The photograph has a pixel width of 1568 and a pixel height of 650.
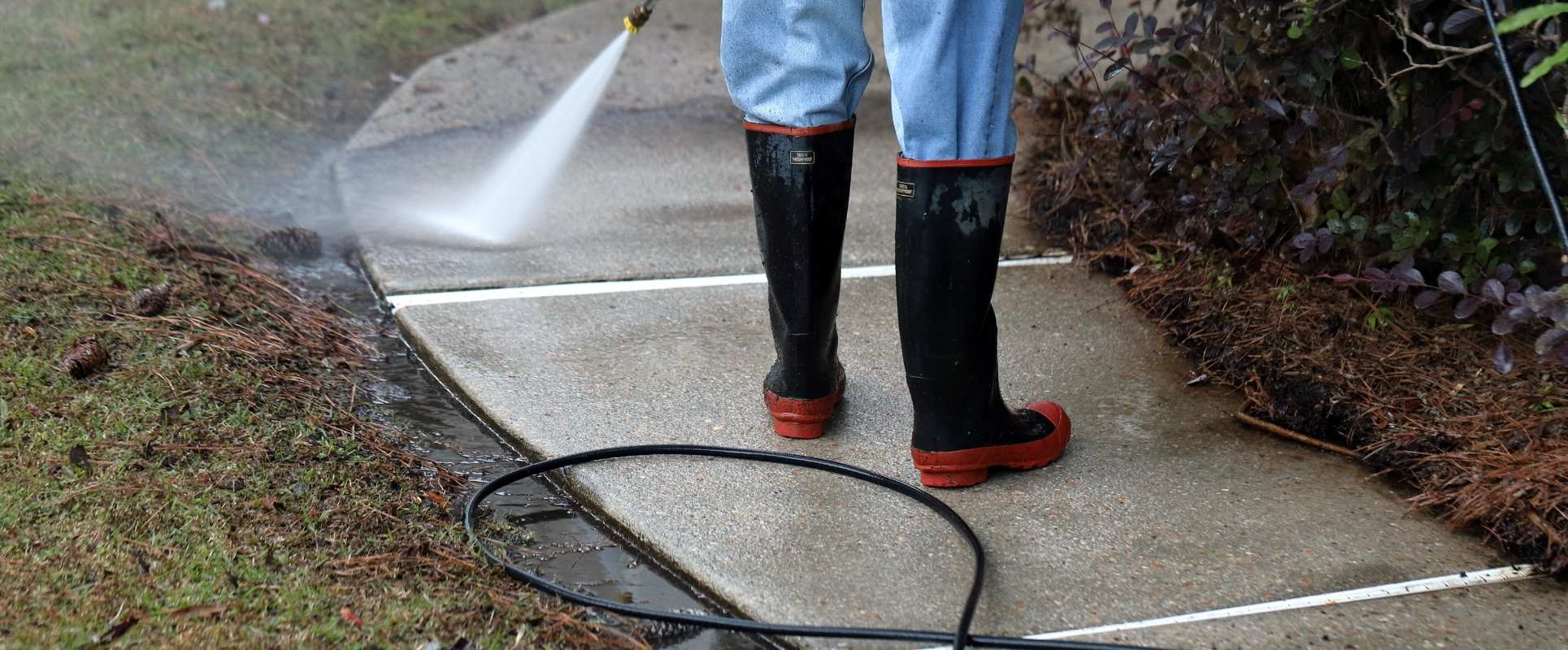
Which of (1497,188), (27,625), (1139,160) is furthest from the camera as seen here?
(1139,160)

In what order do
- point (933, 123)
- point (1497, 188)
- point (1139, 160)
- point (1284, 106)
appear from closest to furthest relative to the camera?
point (933, 123), point (1497, 188), point (1284, 106), point (1139, 160)

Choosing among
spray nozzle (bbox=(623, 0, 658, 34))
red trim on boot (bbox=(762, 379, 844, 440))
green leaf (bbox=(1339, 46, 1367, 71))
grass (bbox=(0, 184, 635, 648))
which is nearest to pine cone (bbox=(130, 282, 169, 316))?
grass (bbox=(0, 184, 635, 648))

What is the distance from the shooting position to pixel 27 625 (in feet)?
5.09

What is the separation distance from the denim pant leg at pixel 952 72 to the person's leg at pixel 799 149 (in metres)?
0.14

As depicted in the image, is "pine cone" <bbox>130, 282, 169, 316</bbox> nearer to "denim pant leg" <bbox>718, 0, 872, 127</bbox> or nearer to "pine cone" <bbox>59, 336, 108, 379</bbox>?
"pine cone" <bbox>59, 336, 108, 379</bbox>

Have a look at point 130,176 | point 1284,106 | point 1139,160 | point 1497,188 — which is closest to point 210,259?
point 130,176

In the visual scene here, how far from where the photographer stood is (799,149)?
200 centimetres

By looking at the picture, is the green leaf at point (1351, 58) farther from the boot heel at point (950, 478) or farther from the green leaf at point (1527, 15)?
the boot heel at point (950, 478)

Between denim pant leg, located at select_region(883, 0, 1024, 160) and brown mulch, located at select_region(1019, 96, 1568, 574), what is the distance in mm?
869

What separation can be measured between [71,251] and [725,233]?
5.03ft

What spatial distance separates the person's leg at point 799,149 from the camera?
6.45ft

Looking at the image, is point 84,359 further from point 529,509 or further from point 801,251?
point 801,251

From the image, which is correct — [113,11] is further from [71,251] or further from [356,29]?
[71,251]

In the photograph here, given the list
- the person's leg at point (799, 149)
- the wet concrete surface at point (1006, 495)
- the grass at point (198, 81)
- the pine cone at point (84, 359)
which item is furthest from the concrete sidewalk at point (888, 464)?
the pine cone at point (84, 359)
